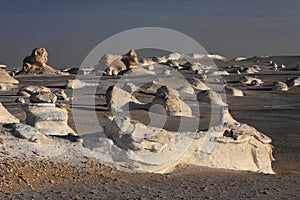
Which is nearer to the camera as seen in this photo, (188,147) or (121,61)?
(188,147)

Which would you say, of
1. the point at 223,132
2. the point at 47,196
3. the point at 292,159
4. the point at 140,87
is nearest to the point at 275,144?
the point at 292,159

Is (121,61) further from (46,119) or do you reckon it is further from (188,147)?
(188,147)

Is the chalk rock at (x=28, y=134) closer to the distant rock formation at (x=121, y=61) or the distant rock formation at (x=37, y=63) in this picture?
the distant rock formation at (x=37, y=63)

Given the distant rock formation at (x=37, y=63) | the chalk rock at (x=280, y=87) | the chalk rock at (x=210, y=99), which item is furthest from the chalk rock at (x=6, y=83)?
the chalk rock at (x=280, y=87)

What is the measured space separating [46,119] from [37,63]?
41783 mm

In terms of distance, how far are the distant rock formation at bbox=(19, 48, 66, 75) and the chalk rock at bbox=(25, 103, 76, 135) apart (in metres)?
40.1

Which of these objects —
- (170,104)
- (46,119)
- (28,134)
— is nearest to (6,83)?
(170,104)

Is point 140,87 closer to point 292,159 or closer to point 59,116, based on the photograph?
point 292,159

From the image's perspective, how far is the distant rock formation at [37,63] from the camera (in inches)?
2015

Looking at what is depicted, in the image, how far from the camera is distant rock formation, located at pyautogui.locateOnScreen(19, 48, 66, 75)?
51188 mm

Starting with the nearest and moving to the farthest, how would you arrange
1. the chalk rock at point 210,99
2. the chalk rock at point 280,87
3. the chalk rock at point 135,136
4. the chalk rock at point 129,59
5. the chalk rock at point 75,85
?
the chalk rock at point 135,136
the chalk rock at point 210,99
the chalk rock at point 75,85
the chalk rock at point 280,87
the chalk rock at point 129,59

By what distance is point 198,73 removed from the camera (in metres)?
54.7

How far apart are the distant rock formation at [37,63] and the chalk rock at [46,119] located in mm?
40076

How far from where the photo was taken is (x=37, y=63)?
171 feet
